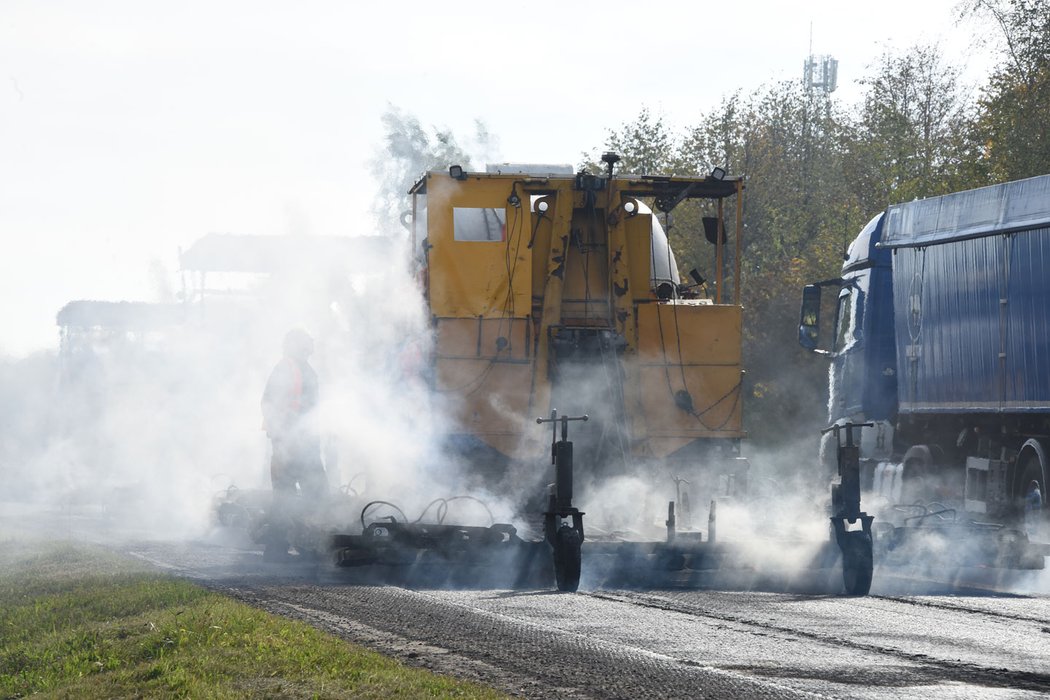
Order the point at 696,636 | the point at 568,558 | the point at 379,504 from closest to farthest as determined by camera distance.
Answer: the point at 696,636, the point at 568,558, the point at 379,504

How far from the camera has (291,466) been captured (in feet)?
56.8

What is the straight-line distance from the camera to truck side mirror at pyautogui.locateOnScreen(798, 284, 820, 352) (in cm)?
2102

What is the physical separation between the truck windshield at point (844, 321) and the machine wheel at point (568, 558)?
9.24 m

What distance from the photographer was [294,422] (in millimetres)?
17359

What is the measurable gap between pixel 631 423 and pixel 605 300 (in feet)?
4.20

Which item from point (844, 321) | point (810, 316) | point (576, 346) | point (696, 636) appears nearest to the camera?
point (696, 636)

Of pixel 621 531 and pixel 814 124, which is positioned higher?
pixel 814 124

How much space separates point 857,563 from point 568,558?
2.18 meters

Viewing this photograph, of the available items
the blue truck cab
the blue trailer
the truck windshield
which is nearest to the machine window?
the blue trailer

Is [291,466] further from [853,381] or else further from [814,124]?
[814,124]

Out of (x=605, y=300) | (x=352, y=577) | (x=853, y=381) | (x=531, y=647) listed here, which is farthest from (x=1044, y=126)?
(x=531, y=647)

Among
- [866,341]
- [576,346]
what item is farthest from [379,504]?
[866,341]

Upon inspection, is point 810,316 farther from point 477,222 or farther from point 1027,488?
point 477,222

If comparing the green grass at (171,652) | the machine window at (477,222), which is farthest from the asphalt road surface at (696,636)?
the machine window at (477,222)
